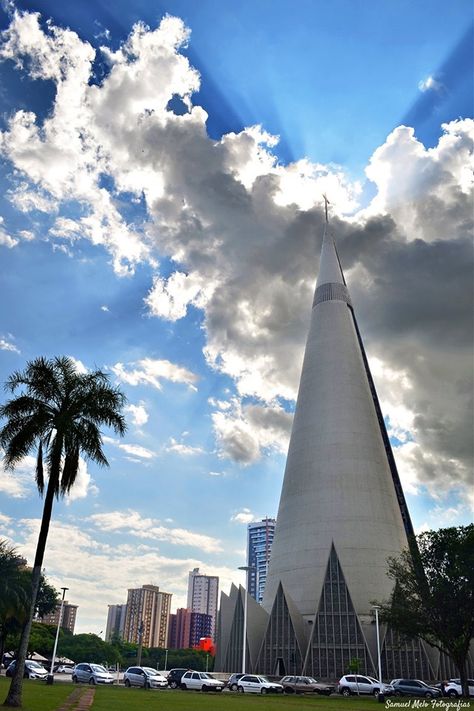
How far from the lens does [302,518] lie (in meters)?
59.6

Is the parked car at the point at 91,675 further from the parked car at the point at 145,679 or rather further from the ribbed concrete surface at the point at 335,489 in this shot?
the ribbed concrete surface at the point at 335,489

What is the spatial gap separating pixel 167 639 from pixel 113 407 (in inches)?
7366

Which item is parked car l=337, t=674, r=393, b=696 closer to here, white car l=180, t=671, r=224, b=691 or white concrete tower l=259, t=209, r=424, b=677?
white car l=180, t=671, r=224, b=691

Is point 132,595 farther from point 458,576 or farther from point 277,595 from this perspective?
point 458,576

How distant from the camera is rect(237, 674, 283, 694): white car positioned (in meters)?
38.1

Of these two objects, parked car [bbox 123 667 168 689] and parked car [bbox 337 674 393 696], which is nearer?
parked car [bbox 337 674 393 696]

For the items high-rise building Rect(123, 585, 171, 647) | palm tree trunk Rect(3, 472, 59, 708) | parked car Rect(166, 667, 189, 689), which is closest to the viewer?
palm tree trunk Rect(3, 472, 59, 708)

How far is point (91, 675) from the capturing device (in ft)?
144

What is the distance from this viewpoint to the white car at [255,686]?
125 ft

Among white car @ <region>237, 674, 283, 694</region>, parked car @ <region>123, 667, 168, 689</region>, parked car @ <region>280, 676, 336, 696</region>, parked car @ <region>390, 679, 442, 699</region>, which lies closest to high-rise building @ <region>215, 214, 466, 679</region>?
parked car @ <region>390, 679, 442, 699</region>

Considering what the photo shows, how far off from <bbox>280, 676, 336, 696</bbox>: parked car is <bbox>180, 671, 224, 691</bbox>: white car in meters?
4.56

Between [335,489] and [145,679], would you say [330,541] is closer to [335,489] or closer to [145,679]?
[335,489]

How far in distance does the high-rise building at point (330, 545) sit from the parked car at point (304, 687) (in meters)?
8.33

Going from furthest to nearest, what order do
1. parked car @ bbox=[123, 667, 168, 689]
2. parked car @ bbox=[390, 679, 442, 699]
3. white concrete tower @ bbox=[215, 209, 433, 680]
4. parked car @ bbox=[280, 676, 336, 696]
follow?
1. white concrete tower @ bbox=[215, 209, 433, 680]
2. parked car @ bbox=[123, 667, 168, 689]
3. parked car @ bbox=[280, 676, 336, 696]
4. parked car @ bbox=[390, 679, 442, 699]
